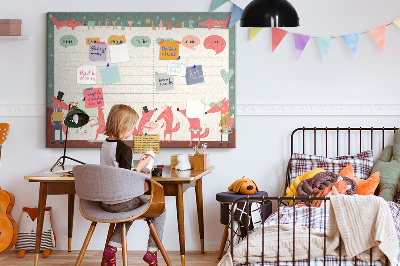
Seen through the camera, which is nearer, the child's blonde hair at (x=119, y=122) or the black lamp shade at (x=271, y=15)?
the black lamp shade at (x=271, y=15)

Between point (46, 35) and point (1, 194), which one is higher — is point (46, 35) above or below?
above

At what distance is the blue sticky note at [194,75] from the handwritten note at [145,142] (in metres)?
0.50

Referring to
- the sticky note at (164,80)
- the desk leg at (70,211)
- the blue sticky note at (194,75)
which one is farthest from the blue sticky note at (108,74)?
the desk leg at (70,211)

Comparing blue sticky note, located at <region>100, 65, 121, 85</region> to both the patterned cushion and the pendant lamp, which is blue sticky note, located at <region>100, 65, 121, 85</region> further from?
the patterned cushion

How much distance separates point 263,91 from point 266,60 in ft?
0.77

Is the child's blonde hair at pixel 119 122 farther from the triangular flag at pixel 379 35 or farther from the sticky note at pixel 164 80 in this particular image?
the triangular flag at pixel 379 35

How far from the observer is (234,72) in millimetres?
4020

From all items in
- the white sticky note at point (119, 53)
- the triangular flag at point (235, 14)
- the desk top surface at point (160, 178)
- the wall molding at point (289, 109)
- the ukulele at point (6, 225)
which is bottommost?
the ukulele at point (6, 225)

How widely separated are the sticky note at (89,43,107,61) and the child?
1.08m

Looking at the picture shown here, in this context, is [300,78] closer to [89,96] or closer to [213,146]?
[213,146]

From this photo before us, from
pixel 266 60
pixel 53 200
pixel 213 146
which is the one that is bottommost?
pixel 53 200

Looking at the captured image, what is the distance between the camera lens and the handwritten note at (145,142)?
12.8 ft

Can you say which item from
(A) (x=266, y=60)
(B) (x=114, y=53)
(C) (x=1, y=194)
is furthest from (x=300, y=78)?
(C) (x=1, y=194)

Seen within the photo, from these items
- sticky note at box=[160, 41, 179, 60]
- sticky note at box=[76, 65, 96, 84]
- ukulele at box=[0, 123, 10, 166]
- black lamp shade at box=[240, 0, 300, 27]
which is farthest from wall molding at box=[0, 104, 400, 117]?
black lamp shade at box=[240, 0, 300, 27]
